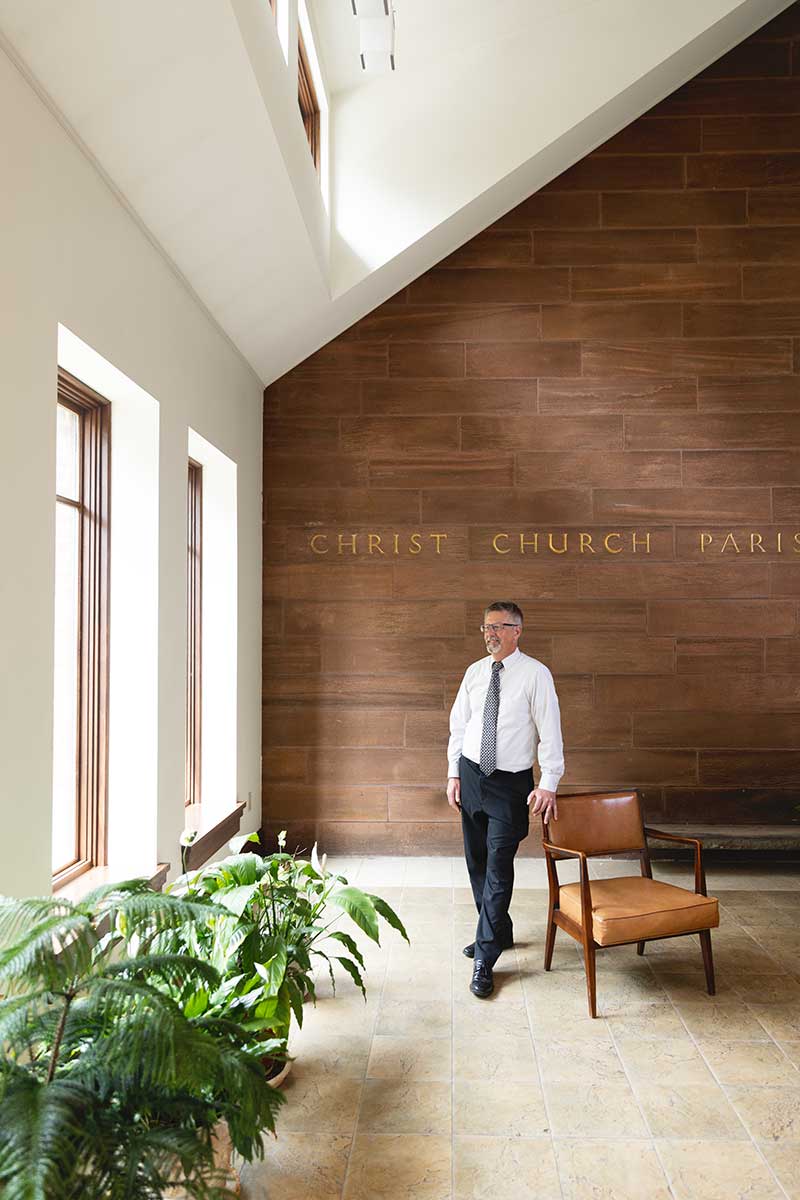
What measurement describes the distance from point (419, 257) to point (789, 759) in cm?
414

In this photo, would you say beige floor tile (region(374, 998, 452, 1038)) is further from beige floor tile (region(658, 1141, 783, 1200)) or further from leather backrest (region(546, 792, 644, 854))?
beige floor tile (region(658, 1141, 783, 1200))

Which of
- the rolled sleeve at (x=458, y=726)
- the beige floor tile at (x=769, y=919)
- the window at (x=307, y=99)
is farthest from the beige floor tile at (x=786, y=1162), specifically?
the window at (x=307, y=99)

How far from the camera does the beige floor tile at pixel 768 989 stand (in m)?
3.73

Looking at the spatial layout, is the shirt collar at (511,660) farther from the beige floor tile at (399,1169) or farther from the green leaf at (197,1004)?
the green leaf at (197,1004)

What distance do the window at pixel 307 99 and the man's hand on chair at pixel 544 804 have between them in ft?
11.2

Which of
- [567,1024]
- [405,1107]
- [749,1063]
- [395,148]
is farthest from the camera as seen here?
[395,148]

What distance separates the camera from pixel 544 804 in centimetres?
401

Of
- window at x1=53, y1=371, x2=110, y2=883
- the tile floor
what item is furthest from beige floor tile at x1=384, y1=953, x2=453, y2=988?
window at x1=53, y1=371, x2=110, y2=883

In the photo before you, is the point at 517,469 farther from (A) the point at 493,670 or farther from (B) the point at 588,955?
(B) the point at 588,955

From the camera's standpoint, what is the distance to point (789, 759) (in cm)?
601

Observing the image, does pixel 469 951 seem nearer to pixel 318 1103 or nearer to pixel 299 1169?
pixel 318 1103

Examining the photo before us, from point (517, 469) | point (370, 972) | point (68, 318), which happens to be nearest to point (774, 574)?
point (517, 469)

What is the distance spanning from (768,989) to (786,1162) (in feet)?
4.46

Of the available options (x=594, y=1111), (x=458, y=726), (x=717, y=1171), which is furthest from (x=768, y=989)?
(x=458, y=726)
